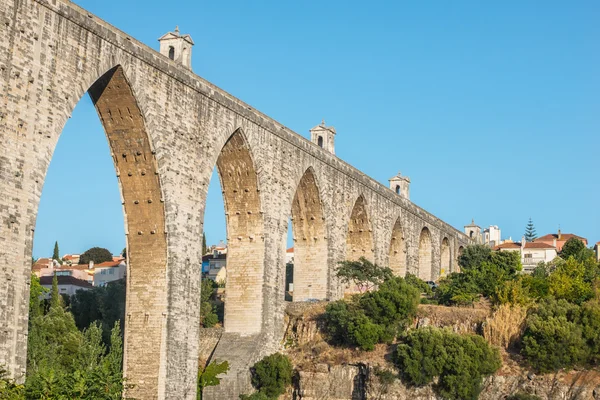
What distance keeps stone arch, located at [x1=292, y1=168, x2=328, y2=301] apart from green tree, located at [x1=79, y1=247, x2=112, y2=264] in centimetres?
5632

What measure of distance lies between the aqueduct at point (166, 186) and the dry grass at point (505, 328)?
801cm

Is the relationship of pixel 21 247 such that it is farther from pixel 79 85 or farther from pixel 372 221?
pixel 372 221

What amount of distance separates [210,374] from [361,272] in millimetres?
11570

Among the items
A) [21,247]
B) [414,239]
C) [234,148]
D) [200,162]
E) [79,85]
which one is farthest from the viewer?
[414,239]

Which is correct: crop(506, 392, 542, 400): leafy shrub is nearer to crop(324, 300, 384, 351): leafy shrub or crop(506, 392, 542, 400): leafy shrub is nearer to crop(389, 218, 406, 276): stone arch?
crop(324, 300, 384, 351): leafy shrub

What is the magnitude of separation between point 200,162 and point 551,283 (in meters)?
16.8

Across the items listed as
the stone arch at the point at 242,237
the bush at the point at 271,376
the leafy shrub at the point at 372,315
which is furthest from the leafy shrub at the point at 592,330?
the stone arch at the point at 242,237

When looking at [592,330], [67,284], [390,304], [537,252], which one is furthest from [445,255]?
[592,330]

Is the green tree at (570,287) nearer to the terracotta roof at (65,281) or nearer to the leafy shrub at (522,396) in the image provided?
the leafy shrub at (522,396)

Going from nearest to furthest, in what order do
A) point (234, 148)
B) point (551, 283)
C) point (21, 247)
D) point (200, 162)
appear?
1. point (21, 247)
2. point (200, 162)
3. point (234, 148)
4. point (551, 283)

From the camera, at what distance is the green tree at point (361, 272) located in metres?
46.8

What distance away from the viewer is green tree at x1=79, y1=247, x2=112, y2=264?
100375mm

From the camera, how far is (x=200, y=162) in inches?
1401

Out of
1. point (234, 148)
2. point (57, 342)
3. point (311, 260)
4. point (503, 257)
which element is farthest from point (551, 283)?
point (57, 342)
